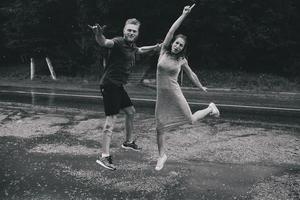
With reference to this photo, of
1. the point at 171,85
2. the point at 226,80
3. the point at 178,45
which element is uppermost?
the point at 178,45

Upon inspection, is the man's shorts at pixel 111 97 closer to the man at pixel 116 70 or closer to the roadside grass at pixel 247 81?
the man at pixel 116 70

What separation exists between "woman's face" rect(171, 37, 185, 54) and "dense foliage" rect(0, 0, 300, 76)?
43.0 ft

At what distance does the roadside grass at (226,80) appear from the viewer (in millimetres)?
15994

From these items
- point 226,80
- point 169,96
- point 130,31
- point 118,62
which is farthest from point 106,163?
point 226,80

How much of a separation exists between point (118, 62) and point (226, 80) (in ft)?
42.8

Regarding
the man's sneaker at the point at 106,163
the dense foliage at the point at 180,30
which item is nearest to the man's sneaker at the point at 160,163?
the man's sneaker at the point at 106,163

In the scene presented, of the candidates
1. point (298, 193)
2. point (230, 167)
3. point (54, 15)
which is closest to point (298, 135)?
point (230, 167)

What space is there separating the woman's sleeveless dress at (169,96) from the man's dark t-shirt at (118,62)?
1.51 ft

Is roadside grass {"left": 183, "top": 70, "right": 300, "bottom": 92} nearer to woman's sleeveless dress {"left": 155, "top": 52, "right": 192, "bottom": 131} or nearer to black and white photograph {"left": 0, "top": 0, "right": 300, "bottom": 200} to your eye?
black and white photograph {"left": 0, "top": 0, "right": 300, "bottom": 200}

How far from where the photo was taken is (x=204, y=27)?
746 inches

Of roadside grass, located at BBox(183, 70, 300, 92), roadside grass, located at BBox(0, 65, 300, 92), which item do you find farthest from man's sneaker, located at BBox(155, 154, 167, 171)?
roadside grass, located at BBox(183, 70, 300, 92)

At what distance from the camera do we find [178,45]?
4855 millimetres

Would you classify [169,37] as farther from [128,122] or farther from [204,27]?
[204,27]

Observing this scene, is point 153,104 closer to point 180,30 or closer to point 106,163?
point 106,163
